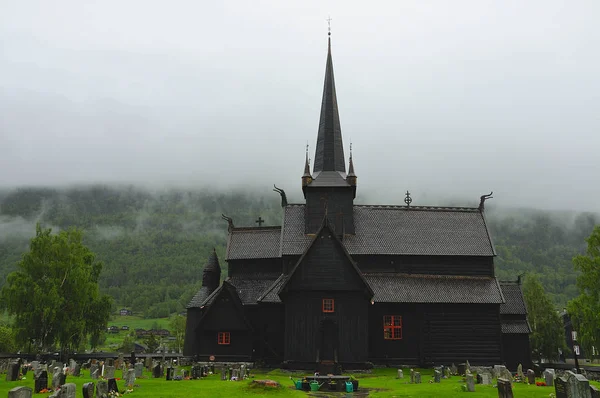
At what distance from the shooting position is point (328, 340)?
108ft

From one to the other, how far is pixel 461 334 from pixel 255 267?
54.5 feet

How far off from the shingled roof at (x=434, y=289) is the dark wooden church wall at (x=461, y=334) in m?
0.82

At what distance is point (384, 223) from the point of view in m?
41.7

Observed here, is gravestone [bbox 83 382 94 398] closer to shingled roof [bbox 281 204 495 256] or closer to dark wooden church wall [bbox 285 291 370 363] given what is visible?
dark wooden church wall [bbox 285 291 370 363]

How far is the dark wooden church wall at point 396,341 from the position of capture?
35.8 m

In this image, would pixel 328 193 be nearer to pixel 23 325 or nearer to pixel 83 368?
pixel 83 368

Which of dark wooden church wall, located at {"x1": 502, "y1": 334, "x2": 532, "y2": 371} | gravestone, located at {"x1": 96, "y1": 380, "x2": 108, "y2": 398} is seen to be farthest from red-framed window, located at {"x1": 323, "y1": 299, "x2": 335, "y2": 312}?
gravestone, located at {"x1": 96, "y1": 380, "x2": 108, "y2": 398}

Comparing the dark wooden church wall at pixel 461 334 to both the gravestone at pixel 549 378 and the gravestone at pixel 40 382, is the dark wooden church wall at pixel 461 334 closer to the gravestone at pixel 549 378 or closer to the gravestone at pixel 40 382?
the gravestone at pixel 549 378

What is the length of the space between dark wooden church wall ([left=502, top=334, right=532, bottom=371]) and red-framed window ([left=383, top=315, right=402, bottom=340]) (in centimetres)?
803

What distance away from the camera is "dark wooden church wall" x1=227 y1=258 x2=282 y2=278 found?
4062 centimetres

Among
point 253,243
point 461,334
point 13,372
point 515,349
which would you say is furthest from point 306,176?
point 13,372

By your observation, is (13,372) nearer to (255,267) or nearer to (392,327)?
(255,267)

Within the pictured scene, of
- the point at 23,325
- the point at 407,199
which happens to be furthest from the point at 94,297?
the point at 407,199

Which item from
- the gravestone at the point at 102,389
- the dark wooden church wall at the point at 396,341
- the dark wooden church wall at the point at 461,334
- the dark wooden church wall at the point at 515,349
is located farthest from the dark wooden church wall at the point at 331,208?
the gravestone at the point at 102,389
